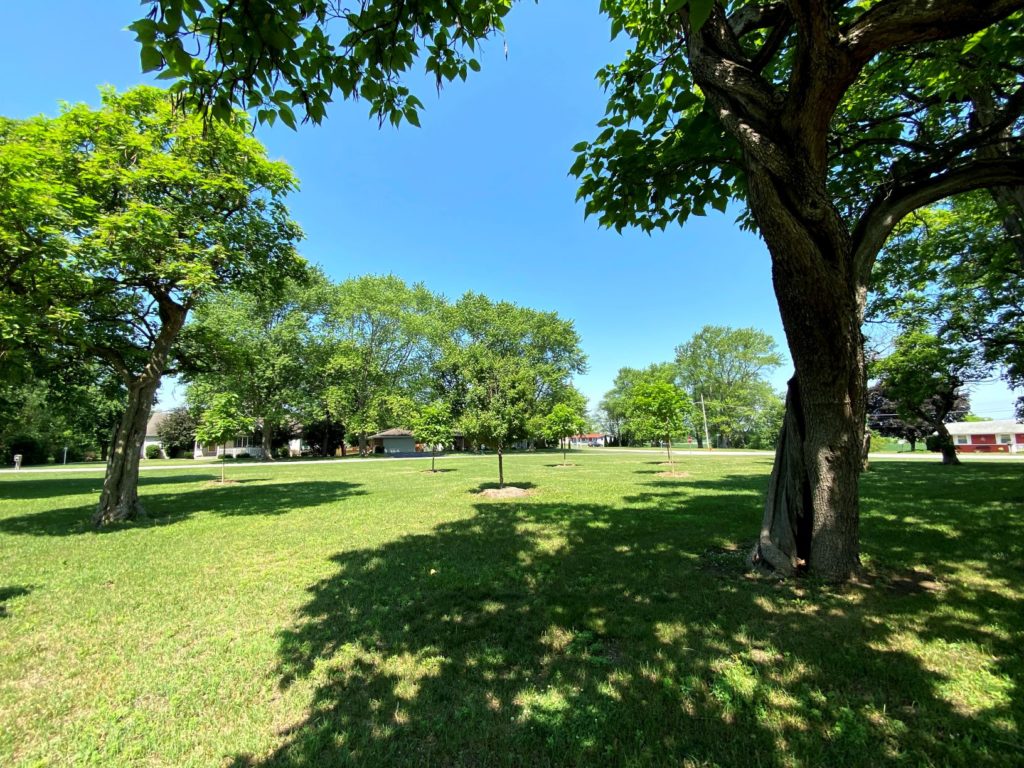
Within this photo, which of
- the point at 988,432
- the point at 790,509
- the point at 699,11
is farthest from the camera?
the point at 988,432

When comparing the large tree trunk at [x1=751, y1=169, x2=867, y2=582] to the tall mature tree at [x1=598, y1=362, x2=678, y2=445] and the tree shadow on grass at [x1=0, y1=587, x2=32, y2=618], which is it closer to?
the tree shadow on grass at [x1=0, y1=587, x2=32, y2=618]

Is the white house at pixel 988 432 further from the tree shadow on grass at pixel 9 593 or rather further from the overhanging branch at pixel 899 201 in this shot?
the tree shadow on grass at pixel 9 593

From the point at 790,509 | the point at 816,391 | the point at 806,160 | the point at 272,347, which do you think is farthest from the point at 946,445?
the point at 272,347

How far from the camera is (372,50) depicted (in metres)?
3.37

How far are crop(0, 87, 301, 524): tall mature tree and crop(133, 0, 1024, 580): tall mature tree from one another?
4836mm

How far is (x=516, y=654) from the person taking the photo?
340cm

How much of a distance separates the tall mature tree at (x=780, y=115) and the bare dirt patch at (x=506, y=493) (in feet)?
Answer: 26.8

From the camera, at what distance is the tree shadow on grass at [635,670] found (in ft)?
7.57

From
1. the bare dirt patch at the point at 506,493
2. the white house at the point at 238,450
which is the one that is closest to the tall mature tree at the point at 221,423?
the bare dirt patch at the point at 506,493

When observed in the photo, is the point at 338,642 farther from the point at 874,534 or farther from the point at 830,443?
the point at 874,534

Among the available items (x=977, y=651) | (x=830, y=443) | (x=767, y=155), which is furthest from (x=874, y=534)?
(x=767, y=155)

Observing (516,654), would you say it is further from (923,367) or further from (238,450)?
(238,450)

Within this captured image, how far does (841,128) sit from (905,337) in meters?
16.6

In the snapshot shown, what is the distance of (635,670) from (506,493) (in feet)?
32.9
